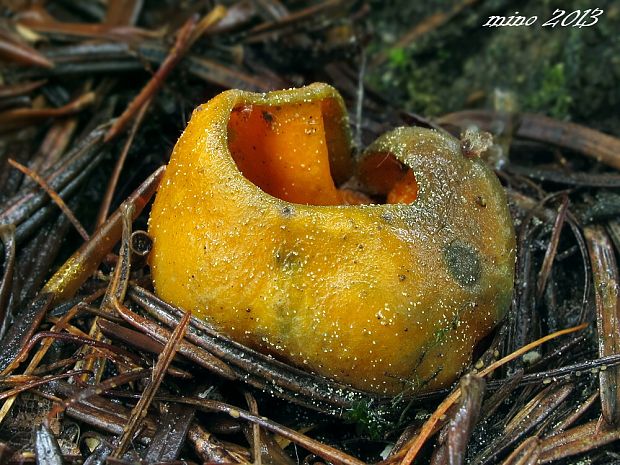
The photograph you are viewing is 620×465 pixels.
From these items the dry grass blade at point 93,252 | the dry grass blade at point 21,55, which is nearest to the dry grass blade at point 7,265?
the dry grass blade at point 93,252

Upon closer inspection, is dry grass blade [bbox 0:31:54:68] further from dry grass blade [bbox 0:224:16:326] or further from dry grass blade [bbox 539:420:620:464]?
dry grass blade [bbox 539:420:620:464]

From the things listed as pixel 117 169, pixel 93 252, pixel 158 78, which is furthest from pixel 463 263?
pixel 158 78

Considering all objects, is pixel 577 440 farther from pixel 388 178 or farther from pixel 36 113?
pixel 36 113

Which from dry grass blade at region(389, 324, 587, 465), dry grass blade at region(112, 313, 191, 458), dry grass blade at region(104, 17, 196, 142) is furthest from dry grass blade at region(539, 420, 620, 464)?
dry grass blade at region(104, 17, 196, 142)

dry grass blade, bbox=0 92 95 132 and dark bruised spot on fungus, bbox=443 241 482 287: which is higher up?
dry grass blade, bbox=0 92 95 132

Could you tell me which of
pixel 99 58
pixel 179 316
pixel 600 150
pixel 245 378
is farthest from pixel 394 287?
pixel 99 58

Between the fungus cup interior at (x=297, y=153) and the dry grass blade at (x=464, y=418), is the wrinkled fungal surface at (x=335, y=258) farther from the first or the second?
the dry grass blade at (x=464, y=418)

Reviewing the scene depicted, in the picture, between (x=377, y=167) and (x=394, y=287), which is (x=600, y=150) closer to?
(x=377, y=167)
